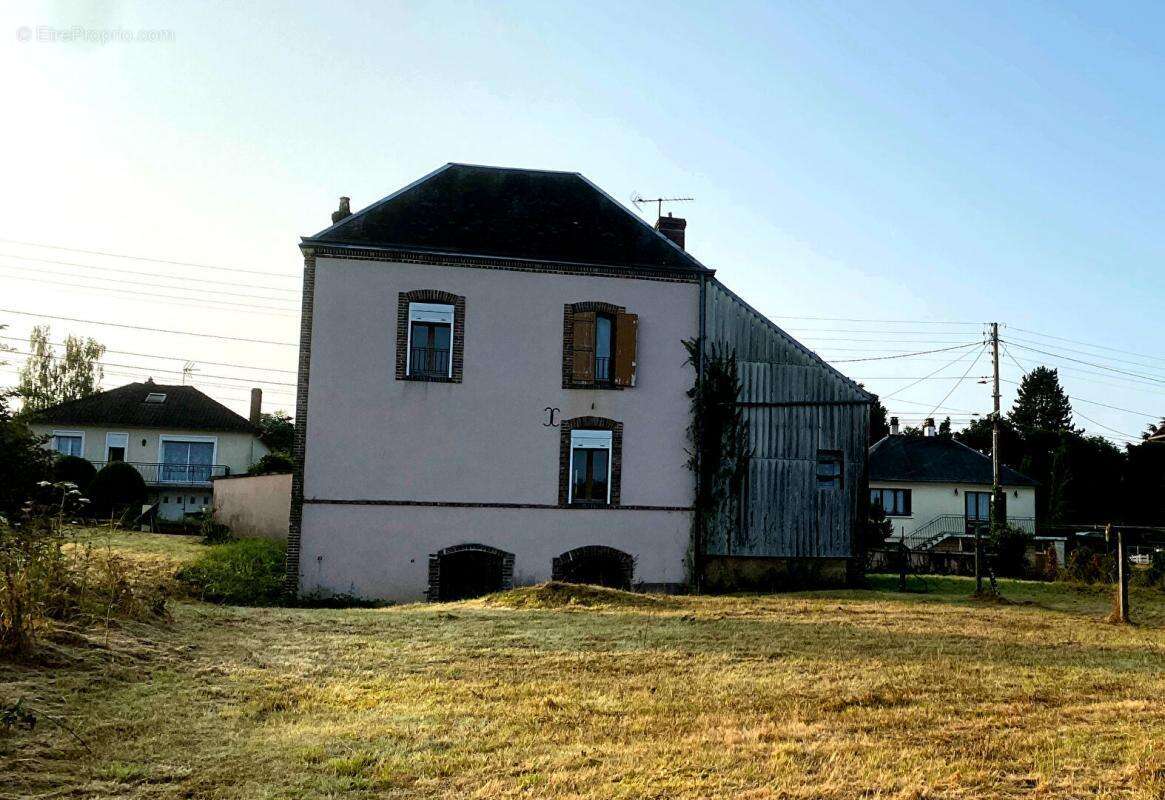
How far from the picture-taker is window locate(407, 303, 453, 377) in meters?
21.2

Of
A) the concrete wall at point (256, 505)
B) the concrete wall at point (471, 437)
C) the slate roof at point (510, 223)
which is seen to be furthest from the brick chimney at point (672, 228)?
the concrete wall at point (256, 505)

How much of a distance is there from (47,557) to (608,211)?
16937 millimetres

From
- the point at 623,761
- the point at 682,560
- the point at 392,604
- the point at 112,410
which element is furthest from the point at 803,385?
the point at 112,410

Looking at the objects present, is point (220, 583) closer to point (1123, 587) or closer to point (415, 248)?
point (415, 248)

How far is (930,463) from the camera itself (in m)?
47.8

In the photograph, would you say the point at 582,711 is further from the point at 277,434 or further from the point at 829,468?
the point at 277,434

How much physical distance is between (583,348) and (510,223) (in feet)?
11.3

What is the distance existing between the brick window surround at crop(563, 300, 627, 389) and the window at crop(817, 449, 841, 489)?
5289 millimetres

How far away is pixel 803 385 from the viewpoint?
899 inches

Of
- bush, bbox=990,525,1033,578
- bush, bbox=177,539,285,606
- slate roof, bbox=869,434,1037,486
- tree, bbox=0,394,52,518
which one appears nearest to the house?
bush, bbox=177,539,285,606

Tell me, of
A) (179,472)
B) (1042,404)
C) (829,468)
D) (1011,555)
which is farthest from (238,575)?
(1042,404)

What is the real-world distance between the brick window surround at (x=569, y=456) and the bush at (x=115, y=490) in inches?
696

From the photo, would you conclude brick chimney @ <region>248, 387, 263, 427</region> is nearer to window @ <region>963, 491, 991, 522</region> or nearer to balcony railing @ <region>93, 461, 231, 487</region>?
balcony railing @ <region>93, 461, 231, 487</region>

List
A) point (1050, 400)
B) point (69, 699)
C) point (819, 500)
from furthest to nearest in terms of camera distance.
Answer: point (1050, 400) → point (819, 500) → point (69, 699)
